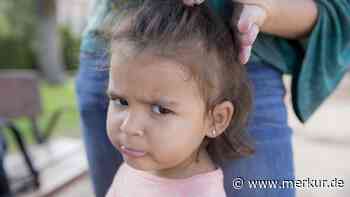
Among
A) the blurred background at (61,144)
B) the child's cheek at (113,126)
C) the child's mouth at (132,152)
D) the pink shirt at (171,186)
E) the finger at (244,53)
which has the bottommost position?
the blurred background at (61,144)

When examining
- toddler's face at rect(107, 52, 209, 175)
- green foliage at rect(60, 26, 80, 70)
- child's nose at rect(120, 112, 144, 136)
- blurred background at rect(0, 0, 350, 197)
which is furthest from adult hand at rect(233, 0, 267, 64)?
green foliage at rect(60, 26, 80, 70)

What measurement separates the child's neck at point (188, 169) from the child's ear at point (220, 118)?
8 cm

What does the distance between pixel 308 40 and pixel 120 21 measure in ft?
1.53

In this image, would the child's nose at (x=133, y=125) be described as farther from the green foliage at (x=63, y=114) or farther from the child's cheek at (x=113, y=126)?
the green foliage at (x=63, y=114)

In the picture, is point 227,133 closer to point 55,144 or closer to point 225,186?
point 225,186

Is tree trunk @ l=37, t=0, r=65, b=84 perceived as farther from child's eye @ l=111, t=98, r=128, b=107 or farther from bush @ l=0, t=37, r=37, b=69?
child's eye @ l=111, t=98, r=128, b=107

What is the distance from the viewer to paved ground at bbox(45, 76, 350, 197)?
3350mm

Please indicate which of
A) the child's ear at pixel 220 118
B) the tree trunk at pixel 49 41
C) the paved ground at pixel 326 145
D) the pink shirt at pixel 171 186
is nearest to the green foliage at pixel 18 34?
the tree trunk at pixel 49 41

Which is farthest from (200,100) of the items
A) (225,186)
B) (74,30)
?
(74,30)

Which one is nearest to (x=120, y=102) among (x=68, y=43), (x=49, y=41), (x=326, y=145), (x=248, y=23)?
(x=248, y=23)

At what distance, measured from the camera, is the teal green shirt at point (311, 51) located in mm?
1267

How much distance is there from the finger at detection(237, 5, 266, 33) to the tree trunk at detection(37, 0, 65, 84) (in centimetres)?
977

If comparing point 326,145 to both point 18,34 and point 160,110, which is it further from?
point 18,34

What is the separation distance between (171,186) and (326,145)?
12.8 ft
